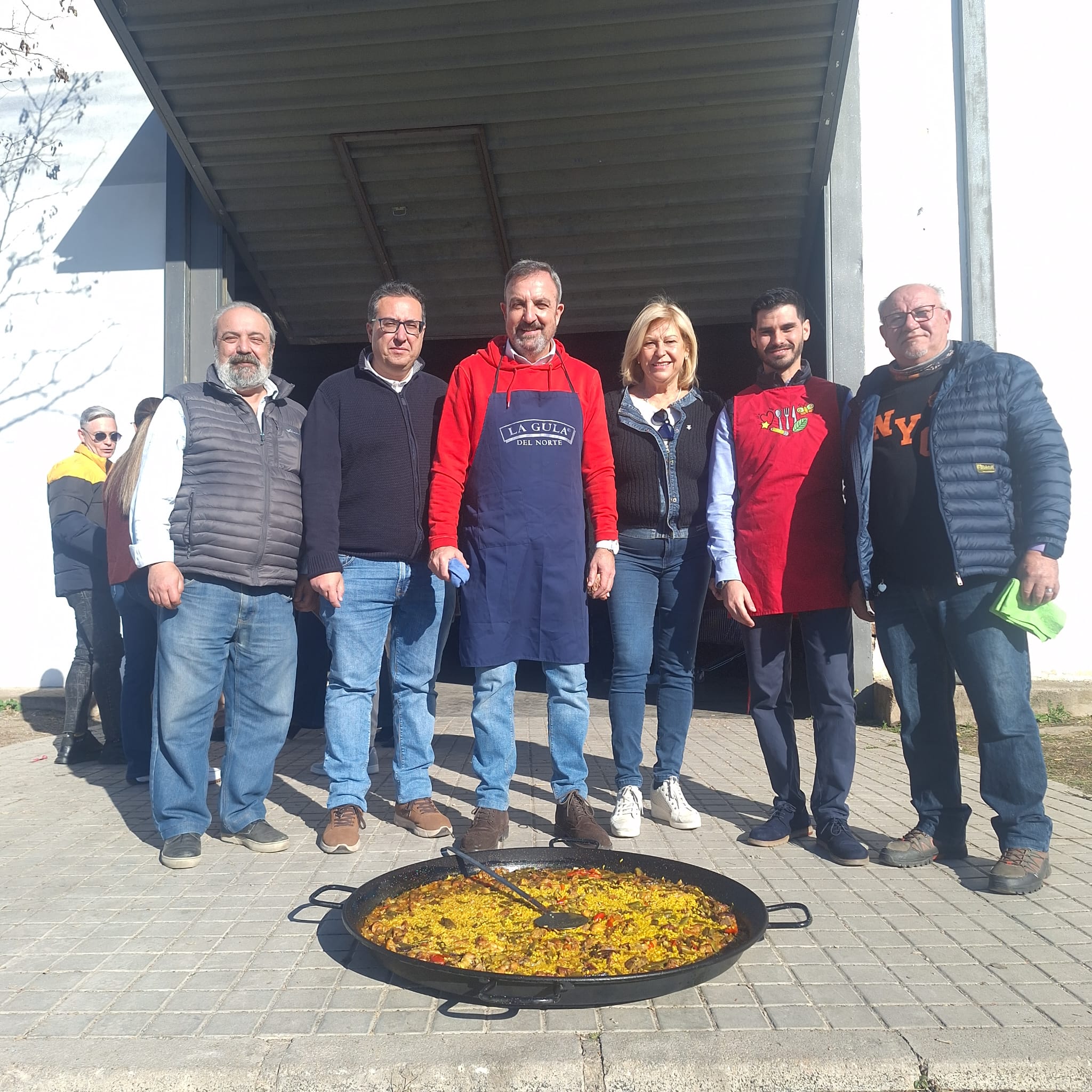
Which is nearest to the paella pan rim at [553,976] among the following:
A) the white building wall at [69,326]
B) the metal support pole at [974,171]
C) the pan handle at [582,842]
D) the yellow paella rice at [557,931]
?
the yellow paella rice at [557,931]

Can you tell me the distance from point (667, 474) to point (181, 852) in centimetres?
247

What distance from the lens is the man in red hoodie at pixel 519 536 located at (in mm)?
3891

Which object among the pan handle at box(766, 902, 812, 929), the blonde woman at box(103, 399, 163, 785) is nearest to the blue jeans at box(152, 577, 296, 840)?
the blonde woman at box(103, 399, 163, 785)

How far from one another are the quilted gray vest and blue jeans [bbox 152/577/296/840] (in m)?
0.11

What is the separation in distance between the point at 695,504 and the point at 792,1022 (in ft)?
→ 7.53

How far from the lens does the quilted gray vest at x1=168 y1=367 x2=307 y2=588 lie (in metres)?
3.81

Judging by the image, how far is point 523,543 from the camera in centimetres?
389

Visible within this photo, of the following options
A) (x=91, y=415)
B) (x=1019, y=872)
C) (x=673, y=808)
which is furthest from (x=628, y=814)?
(x=91, y=415)

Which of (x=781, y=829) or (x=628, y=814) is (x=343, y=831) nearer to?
(x=628, y=814)

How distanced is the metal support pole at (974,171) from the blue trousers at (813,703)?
13.5ft

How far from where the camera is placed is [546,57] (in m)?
6.49

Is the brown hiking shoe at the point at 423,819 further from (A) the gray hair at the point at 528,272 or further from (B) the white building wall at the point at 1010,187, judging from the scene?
(B) the white building wall at the point at 1010,187

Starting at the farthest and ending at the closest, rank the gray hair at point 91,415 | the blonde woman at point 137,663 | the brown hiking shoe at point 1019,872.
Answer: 1. the gray hair at point 91,415
2. the blonde woman at point 137,663
3. the brown hiking shoe at point 1019,872

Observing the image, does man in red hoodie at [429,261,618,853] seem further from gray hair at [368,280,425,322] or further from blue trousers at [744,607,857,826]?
blue trousers at [744,607,857,826]
